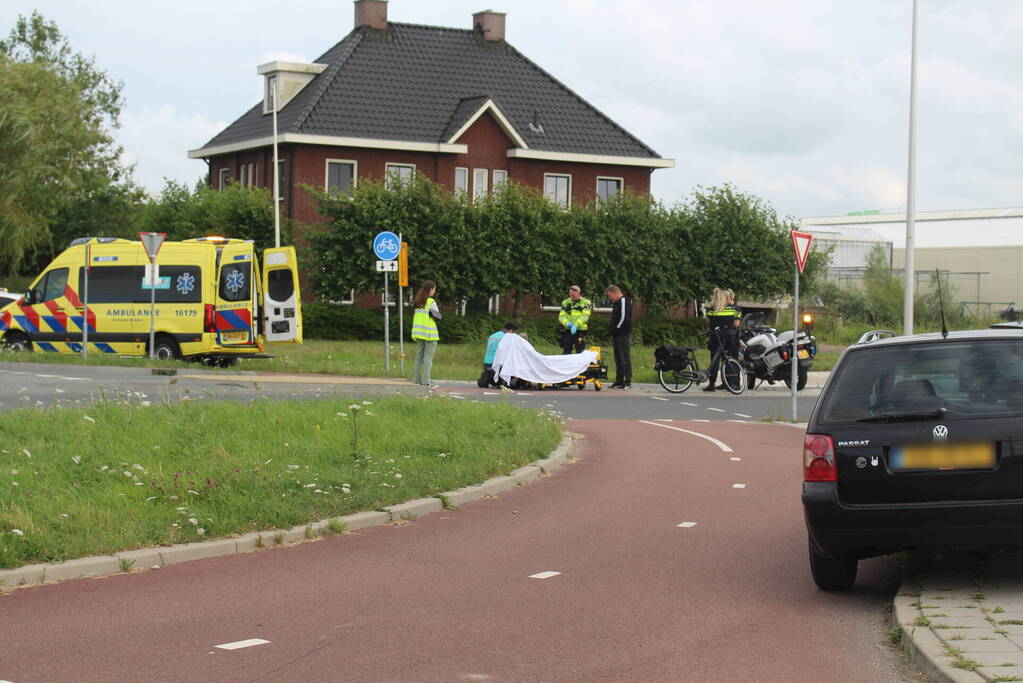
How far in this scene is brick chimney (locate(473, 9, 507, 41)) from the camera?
178 feet

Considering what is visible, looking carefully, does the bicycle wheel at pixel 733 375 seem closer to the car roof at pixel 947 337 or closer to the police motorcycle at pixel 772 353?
the police motorcycle at pixel 772 353

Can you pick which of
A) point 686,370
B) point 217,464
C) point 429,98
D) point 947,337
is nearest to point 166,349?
point 686,370

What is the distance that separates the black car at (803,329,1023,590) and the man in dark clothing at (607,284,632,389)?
17779mm

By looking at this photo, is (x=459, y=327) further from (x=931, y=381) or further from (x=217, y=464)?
(x=931, y=381)

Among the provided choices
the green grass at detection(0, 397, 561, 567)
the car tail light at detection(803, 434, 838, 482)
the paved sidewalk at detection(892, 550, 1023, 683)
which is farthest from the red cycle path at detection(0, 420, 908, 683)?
the car tail light at detection(803, 434, 838, 482)

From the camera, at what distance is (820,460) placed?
7.37 m

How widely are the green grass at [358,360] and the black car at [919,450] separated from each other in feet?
64.3

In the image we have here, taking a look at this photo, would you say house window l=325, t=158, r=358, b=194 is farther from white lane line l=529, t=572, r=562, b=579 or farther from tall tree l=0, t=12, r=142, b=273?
white lane line l=529, t=572, r=562, b=579

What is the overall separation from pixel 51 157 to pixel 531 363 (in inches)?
1224

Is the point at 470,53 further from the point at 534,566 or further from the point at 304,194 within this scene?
the point at 534,566

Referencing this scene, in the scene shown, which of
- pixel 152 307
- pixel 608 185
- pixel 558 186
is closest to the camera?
pixel 152 307

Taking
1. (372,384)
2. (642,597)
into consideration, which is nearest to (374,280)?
(372,384)

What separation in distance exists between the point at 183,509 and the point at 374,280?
31.4 m

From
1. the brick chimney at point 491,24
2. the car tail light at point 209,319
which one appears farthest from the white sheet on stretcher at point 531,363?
the brick chimney at point 491,24
